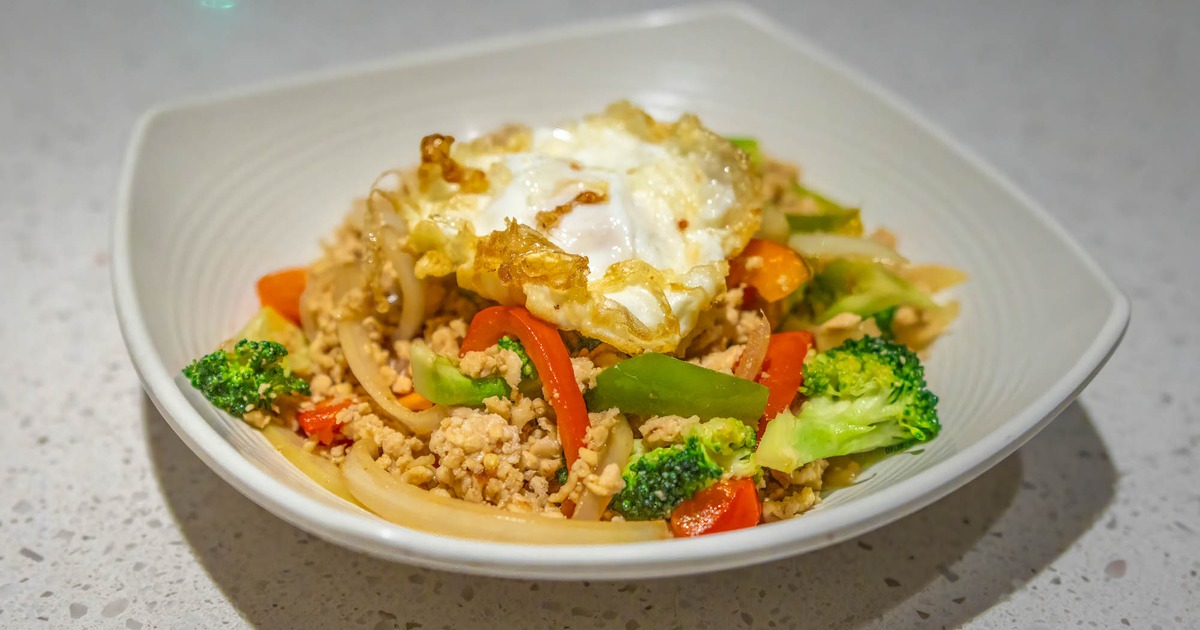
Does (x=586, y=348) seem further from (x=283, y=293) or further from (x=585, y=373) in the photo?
(x=283, y=293)

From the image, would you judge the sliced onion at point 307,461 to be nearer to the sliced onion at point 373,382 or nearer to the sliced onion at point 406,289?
the sliced onion at point 373,382

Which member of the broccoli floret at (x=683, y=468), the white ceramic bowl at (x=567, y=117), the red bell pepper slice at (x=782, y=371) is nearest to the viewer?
the white ceramic bowl at (x=567, y=117)

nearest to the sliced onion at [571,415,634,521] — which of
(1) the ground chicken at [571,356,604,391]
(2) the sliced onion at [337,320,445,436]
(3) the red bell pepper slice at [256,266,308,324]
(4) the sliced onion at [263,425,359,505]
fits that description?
(1) the ground chicken at [571,356,604,391]

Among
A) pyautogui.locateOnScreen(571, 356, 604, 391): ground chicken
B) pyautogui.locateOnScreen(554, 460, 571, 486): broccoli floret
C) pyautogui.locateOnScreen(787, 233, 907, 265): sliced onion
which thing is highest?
pyautogui.locateOnScreen(787, 233, 907, 265): sliced onion

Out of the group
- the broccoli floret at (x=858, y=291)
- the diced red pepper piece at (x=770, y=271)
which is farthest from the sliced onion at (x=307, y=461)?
the broccoli floret at (x=858, y=291)

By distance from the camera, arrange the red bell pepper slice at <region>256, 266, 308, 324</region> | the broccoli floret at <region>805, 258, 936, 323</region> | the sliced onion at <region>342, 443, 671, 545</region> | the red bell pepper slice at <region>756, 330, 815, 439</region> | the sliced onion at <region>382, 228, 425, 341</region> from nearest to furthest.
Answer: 1. the sliced onion at <region>342, 443, 671, 545</region>
2. the red bell pepper slice at <region>756, 330, 815, 439</region>
3. the sliced onion at <region>382, 228, 425, 341</region>
4. the broccoli floret at <region>805, 258, 936, 323</region>
5. the red bell pepper slice at <region>256, 266, 308, 324</region>

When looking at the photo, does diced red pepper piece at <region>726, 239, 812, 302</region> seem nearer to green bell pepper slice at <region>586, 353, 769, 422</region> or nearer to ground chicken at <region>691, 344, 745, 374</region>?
ground chicken at <region>691, 344, 745, 374</region>

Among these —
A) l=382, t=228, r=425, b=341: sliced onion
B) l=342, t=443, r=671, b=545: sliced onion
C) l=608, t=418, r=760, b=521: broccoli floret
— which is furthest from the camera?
l=382, t=228, r=425, b=341: sliced onion

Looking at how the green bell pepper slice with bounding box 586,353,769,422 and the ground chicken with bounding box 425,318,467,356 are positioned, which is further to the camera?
the ground chicken with bounding box 425,318,467,356
